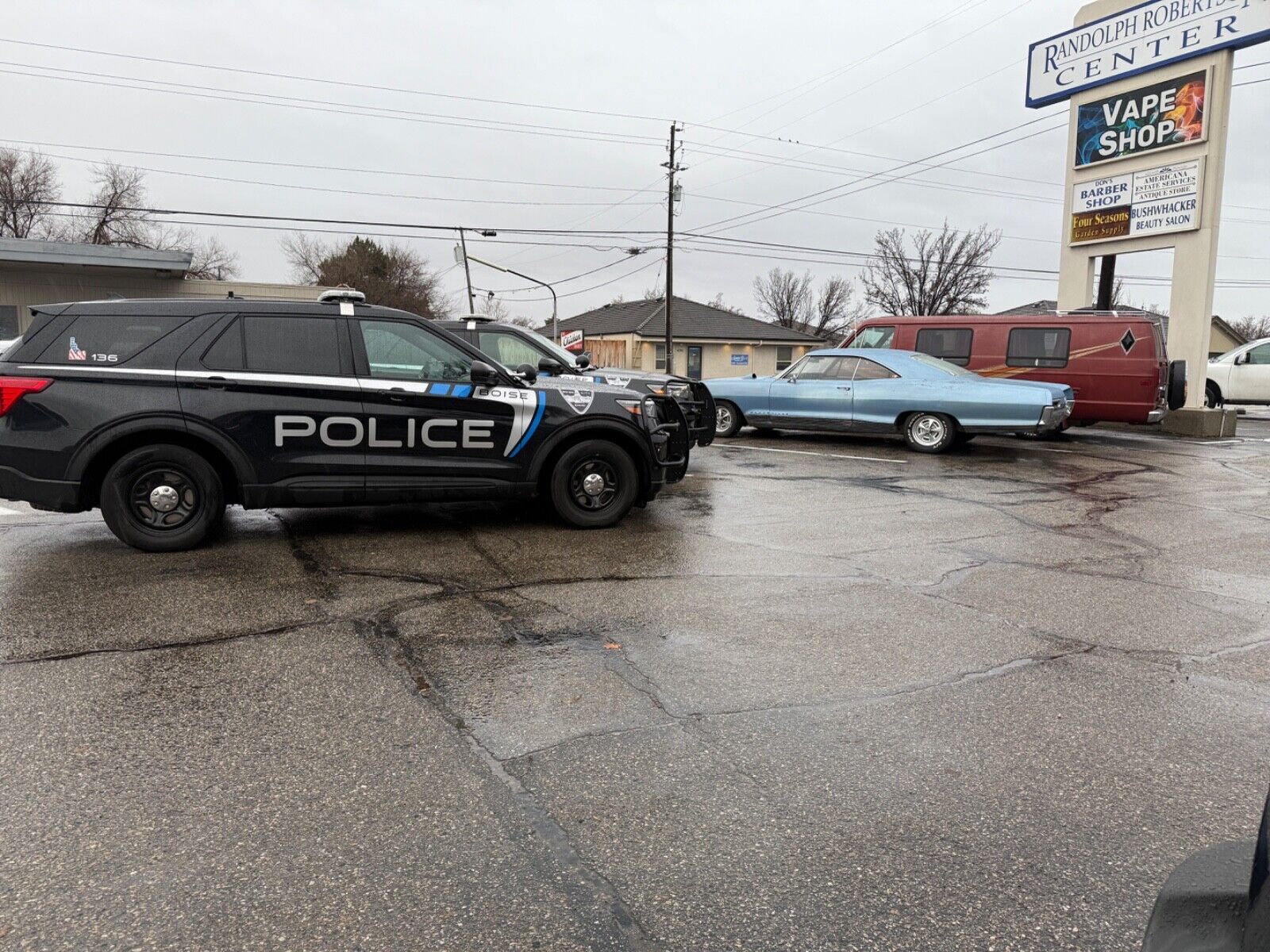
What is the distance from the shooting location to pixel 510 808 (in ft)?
9.61

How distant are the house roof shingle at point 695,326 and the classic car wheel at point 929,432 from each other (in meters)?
32.5

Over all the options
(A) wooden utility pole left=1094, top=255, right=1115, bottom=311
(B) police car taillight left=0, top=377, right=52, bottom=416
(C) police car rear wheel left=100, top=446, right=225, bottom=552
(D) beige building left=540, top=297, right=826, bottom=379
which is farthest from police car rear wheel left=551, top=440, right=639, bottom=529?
(D) beige building left=540, top=297, right=826, bottom=379

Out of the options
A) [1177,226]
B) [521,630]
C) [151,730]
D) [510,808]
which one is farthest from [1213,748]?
[1177,226]

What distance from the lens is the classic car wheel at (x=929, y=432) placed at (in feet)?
42.7

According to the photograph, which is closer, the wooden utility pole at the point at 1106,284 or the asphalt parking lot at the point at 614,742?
the asphalt parking lot at the point at 614,742

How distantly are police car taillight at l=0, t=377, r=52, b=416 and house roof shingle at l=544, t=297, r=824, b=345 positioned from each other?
39957 millimetres

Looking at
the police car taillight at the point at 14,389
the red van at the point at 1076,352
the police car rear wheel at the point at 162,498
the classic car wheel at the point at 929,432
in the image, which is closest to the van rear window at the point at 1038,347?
the red van at the point at 1076,352

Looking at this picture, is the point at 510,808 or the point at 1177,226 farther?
the point at 1177,226

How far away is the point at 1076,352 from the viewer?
14.9 m

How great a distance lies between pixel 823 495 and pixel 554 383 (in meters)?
3.45

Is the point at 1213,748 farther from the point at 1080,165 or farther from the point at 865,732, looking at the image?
the point at 1080,165

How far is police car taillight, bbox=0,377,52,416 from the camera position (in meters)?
6.00

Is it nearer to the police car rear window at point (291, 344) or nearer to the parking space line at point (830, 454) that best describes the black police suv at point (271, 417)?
the police car rear window at point (291, 344)

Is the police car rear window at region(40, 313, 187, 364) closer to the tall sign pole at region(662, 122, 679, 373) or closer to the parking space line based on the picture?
the parking space line
